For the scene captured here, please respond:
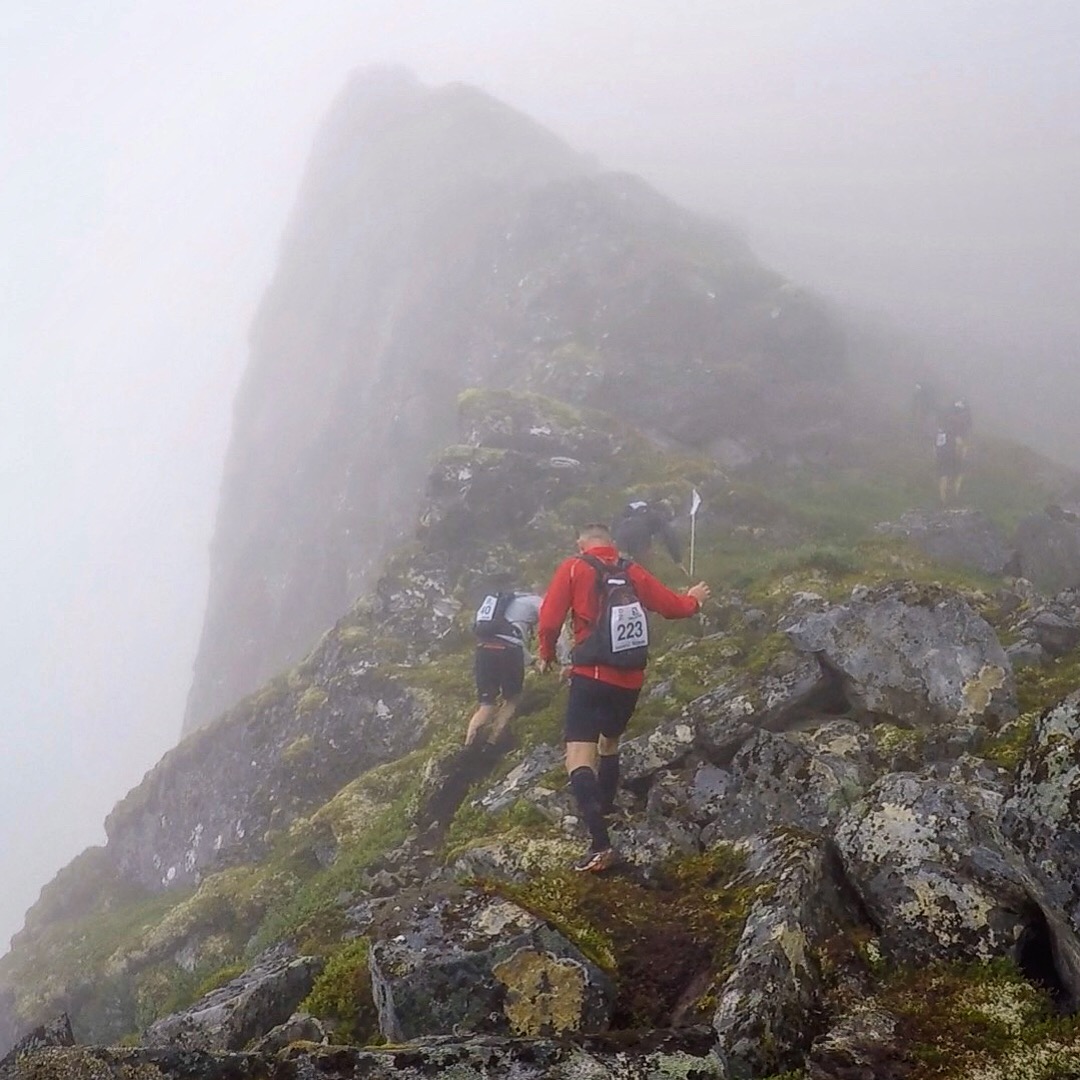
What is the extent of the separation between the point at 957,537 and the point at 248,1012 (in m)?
25.2

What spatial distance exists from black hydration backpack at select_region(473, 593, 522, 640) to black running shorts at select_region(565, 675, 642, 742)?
5.91 m

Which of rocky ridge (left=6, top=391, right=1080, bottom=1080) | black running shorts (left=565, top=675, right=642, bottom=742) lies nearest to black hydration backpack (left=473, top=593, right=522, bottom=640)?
rocky ridge (left=6, top=391, right=1080, bottom=1080)

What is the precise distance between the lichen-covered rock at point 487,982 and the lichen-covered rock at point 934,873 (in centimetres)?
233

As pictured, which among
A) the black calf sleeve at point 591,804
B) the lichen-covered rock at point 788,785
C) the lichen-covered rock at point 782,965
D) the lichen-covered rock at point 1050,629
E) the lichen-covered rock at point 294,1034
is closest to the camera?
the lichen-covered rock at point 782,965

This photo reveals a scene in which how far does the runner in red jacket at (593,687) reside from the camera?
9633 millimetres

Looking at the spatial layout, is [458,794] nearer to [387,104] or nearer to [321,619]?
[321,619]

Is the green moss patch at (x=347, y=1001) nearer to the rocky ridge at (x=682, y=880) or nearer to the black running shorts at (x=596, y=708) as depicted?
the rocky ridge at (x=682, y=880)

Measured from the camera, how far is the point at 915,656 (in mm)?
11641

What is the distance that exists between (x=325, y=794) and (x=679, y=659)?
37.8ft

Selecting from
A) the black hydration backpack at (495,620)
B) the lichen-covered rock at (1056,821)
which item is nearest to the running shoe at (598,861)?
the lichen-covered rock at (1056,821)

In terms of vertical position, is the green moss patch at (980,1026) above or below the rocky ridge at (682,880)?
below

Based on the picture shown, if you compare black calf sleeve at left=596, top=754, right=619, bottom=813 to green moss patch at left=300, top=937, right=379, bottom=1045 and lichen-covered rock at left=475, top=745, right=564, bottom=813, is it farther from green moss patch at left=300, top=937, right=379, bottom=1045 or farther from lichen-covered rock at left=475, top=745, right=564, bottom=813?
green moss patch at left=300, top=937, right=379, bottom=1045

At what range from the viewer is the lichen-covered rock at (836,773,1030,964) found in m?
6.09

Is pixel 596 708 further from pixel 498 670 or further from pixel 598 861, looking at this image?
pixel 498 670
